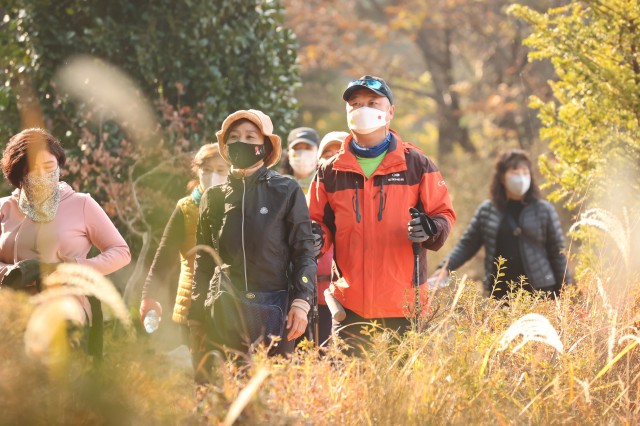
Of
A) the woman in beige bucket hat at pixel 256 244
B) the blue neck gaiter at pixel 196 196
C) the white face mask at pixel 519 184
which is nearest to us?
the woman in beige bucket hat at pixel 256 244

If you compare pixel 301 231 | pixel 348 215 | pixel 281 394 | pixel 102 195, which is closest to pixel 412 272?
pixel 348 215

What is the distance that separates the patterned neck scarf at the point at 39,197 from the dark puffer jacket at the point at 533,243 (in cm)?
354

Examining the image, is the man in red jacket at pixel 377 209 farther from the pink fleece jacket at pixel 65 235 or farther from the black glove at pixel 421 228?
the pink fleece jacket at pixel 65 235

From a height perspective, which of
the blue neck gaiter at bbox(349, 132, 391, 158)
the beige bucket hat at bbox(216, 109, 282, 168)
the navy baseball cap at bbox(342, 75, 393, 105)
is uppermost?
the navy baseball cap at bbox(342, 75, 393, 105)

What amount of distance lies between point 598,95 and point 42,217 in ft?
14.0

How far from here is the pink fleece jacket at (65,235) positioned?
218 inches

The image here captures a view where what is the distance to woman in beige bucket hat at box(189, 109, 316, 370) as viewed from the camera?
17.4 ft

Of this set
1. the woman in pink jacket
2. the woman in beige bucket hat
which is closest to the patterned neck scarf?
the woman in pink jacket

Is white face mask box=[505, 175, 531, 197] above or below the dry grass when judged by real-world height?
above

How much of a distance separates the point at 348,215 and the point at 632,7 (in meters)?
2.94

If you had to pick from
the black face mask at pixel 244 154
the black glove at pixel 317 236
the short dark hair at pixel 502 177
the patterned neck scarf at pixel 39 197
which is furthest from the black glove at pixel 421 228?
the short dark hair at pixel 502 177

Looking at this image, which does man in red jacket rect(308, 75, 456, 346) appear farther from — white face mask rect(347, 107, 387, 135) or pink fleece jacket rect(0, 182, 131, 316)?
pink fleece jacket rect(0, 182, 131, 316)

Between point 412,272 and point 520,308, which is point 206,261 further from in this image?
point 520,308

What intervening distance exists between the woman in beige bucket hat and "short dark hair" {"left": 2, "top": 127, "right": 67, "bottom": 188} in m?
0.90
